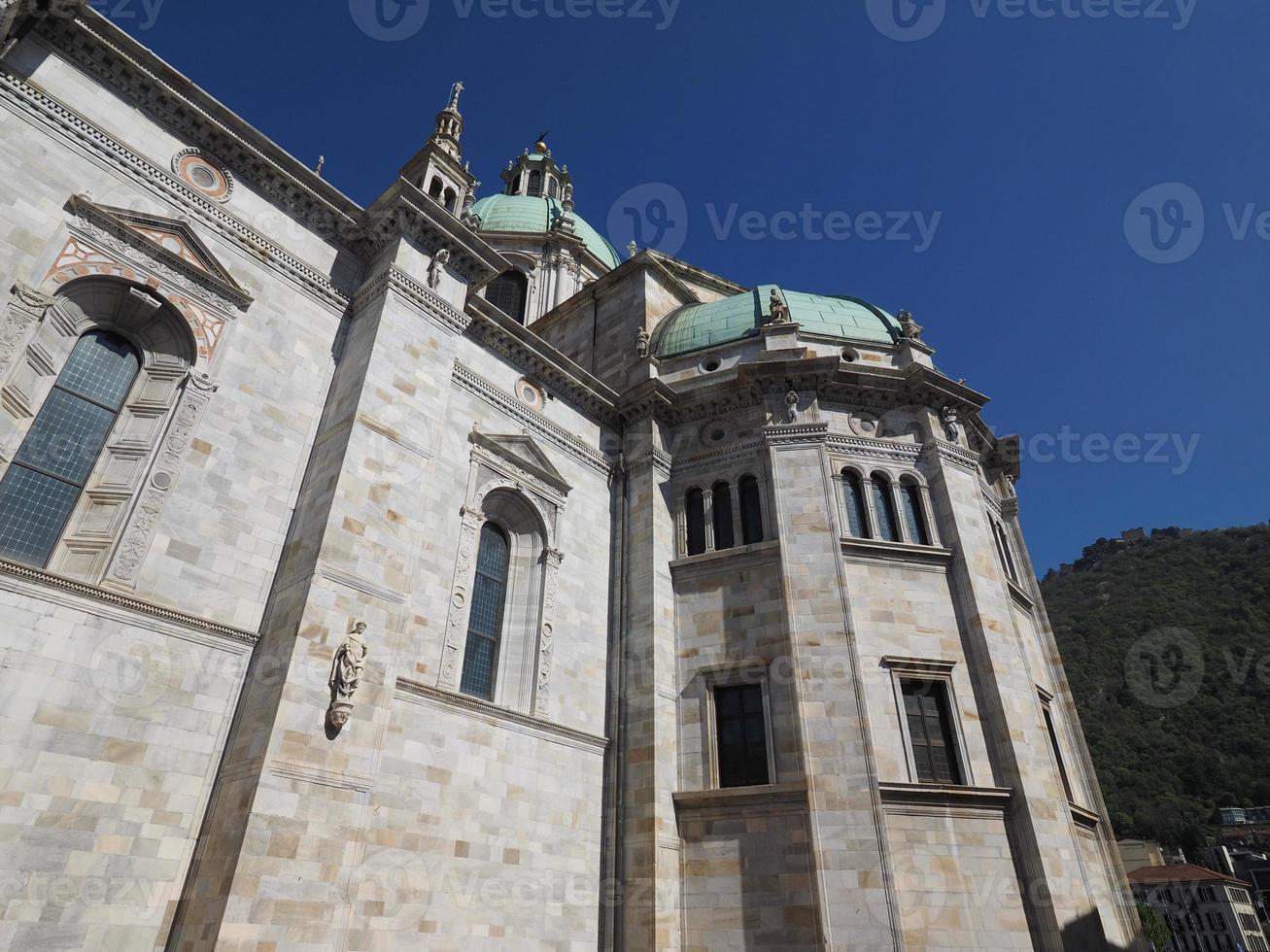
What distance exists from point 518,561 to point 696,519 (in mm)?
5356

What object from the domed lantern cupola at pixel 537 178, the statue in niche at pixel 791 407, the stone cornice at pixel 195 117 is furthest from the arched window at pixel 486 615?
the domed lantern cupola at pixel 537 178

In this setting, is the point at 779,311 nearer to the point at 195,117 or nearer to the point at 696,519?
the point at 696,519

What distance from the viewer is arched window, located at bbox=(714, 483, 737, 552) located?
20.3 meters

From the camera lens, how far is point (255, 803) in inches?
407

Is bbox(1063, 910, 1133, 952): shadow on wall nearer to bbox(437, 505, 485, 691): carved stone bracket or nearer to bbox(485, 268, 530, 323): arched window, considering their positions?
bbox(437, 505, 485, 691): carved stone bracket

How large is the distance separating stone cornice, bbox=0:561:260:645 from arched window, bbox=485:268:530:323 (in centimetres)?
2615

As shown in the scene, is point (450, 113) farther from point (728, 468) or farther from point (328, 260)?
point (728, 468)

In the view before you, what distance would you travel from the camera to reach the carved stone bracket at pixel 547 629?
16688 millimetres

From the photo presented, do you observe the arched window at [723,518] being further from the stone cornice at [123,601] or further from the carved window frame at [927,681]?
the stone cornice at [123,601]

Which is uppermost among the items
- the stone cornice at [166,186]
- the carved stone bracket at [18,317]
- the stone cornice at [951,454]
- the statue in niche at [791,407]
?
the statue in niche at [791,407]

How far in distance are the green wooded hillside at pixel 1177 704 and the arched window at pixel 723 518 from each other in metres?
74.3

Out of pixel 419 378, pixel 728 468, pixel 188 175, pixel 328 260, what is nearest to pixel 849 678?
pixel 728 468

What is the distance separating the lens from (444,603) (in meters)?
15.4

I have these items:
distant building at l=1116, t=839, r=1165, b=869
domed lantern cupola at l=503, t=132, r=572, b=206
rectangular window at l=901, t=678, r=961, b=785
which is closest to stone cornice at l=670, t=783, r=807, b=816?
rectangular window at l=901, t=678, r=961, b=785
